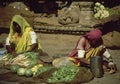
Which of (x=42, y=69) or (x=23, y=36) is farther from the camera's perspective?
(x=23, y=36)

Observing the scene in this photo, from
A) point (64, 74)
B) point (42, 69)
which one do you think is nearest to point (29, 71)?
point (42, 69)

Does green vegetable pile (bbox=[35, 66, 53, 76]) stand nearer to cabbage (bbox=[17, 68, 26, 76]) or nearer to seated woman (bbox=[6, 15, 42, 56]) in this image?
cabbage (bbox=[17, 68, 26, 76])

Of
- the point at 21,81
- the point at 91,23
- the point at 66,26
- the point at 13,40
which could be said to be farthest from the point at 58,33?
the point at 21,81

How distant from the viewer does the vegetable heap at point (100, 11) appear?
13.1 meters

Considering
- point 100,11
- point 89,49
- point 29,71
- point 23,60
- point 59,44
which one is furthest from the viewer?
point 100,11

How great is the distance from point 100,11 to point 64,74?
6.13m

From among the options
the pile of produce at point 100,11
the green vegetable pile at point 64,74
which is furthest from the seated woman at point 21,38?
the pile of produce at point 100,11

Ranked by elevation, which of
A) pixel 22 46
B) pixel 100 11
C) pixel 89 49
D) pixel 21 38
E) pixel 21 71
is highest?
pixel 100 11

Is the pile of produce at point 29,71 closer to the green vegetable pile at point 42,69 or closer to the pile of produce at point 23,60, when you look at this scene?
the green vegetable pile at point 42,69

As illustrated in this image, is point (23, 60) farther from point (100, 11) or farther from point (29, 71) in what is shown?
point (100, 11)

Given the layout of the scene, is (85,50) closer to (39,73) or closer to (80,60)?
(80,60)

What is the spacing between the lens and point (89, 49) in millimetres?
8508

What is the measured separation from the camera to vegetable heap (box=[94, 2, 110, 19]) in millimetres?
13117

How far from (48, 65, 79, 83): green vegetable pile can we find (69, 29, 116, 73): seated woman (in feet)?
1.64
